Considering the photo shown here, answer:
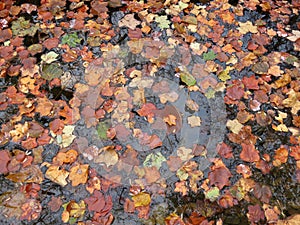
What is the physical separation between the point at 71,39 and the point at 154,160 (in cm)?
160

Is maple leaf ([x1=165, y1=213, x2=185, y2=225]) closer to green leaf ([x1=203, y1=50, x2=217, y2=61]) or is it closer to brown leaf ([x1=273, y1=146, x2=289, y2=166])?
brown leaf ([x1=273, y1=146, x2=289, y2=166])

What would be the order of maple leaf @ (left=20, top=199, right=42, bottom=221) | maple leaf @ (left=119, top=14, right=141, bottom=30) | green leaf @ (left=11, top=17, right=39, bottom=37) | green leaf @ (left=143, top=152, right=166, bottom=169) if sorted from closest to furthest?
1. maple leaf @ (left=20, top=199, right=42, bottom=221)
2. green leaf @ (left=143, top=152, right=166, bottom=169)
3. green leaf @ (left=11, top=17, right=39, bottom=37)
4. maple leaf @ (left=119, top=14, right=141, bottom=30)

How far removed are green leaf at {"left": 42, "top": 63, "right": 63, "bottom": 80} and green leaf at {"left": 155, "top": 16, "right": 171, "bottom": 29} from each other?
117cm

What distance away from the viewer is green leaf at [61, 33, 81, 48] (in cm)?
347

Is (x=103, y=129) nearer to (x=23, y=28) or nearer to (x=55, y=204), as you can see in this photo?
(x=55, y=204)

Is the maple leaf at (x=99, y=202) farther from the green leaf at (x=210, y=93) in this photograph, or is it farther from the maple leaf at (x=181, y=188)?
the green leaf at (x=210, y=93)

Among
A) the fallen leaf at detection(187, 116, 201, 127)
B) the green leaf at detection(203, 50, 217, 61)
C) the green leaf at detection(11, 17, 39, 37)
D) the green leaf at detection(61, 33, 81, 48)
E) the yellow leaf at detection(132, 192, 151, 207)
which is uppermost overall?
the green leaf at detection(11, 17, 39, 37)

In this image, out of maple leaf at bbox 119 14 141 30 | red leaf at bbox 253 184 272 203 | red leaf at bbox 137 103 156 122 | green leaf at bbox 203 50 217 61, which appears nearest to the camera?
red leaf at bbox 253 184 272 203

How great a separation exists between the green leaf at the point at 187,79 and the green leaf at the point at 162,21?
69cm

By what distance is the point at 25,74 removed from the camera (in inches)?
126

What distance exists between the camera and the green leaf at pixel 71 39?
3.47 m

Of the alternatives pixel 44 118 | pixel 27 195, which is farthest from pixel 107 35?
pixel 27 195

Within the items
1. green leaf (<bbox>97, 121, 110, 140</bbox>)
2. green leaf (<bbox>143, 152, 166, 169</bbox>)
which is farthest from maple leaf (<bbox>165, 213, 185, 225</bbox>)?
green leaf (<bbox>97, 121, 110, 140</bbox>)

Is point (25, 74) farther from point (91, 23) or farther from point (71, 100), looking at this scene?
point (91, 23)
